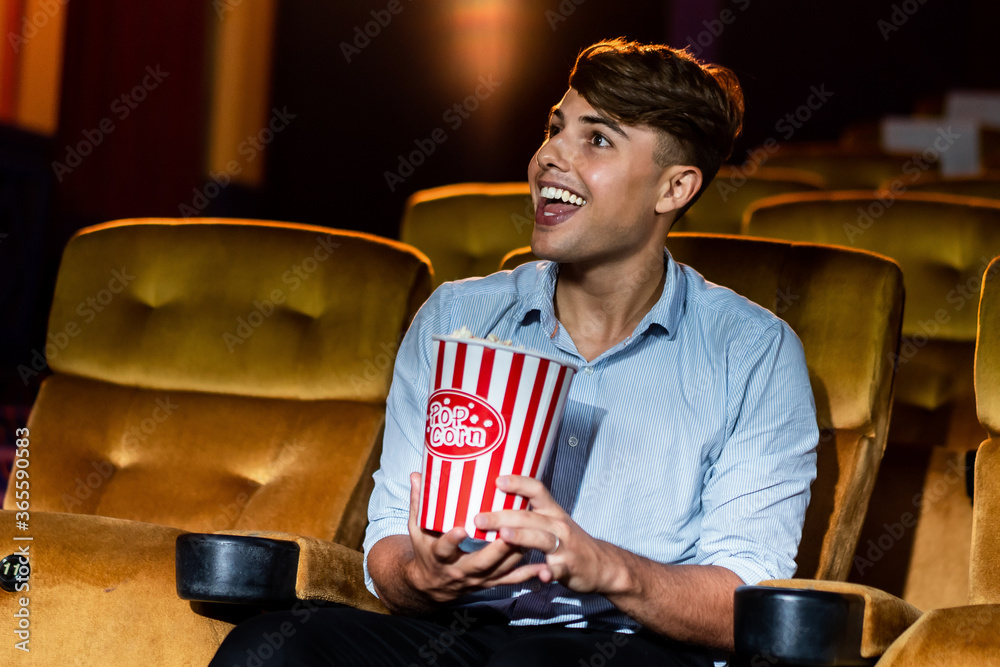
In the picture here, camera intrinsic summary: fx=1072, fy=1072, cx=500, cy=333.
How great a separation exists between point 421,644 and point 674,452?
394 mm

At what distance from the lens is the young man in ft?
4.11

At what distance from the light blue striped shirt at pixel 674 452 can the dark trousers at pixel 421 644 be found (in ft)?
0.21

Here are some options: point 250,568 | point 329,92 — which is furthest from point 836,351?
point 329,92

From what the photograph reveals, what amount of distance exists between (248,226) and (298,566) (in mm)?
911

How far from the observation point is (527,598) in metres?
1.36

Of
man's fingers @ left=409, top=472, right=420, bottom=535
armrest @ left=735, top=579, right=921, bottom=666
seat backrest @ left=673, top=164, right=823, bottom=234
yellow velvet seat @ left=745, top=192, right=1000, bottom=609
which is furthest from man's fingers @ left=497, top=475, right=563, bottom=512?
seat backrest @ left=673, top=164, right=823, bottom=234

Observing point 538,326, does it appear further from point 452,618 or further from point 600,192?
point 452,618

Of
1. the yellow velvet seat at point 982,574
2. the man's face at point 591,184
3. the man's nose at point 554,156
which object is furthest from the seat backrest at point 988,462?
the man's nose at point 554,156

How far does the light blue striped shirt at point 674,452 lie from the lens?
1.32 meters

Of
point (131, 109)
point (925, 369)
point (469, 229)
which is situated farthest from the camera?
point (131, 109)

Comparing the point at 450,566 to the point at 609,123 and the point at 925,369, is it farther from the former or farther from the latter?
the point at 925,369

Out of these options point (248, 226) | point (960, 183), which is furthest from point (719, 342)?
point (960, 183)

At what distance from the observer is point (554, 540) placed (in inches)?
40.7

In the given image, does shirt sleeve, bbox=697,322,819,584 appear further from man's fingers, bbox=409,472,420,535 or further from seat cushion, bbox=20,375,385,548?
seat cushion, bbox=20,375,385,548
